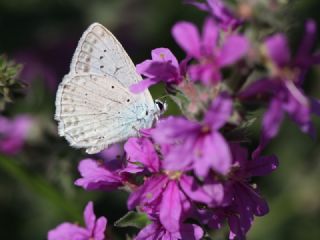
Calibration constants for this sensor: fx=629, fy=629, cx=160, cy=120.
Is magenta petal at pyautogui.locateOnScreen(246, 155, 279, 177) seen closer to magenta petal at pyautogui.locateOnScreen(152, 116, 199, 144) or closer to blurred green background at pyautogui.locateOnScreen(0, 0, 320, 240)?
magenta petal at pyautogui.locateOnScreen(152, 116, 199, 144)

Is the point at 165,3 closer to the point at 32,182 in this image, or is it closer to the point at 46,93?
the point at 46,93

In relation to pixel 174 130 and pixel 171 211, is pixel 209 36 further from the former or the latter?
pixel 171 211

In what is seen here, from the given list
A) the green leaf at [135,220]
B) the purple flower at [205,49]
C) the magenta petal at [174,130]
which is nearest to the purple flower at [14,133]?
the green leaf at [135,220]

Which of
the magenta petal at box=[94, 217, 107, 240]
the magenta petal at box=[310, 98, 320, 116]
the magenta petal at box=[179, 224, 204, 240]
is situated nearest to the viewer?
the magenta petal at box=[310, 98, 320, 116]

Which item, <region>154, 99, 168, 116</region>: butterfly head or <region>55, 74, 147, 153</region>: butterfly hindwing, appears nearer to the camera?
<region>154, 99, 168, 116</region>: butterfly head

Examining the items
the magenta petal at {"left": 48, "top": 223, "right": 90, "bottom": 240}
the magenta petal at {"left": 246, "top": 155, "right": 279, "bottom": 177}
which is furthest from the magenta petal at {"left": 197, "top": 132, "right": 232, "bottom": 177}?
the magenta petal at {"left": 48, "top": 223, "right": 90, "bottom": 240}

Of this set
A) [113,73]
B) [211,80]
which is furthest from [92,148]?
[211,80]

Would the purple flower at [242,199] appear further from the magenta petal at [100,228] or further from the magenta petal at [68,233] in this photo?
the magenta petal at [68,233]
